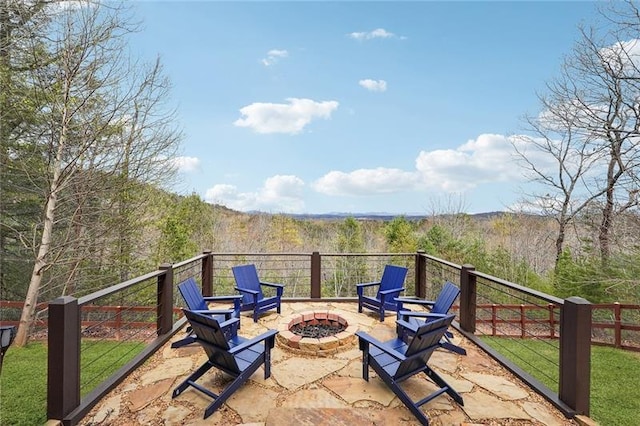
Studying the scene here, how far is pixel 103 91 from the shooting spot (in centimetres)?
695

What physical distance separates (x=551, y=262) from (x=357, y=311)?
43.7ft

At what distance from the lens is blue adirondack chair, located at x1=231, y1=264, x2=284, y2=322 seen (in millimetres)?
4719

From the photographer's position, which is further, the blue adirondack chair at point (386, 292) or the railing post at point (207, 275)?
the railing post at point (207, 275)

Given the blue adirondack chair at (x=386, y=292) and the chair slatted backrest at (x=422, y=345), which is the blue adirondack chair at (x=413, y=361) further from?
the blue adirondack chair at (x=386, y=292)

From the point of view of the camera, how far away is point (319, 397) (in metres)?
2.75

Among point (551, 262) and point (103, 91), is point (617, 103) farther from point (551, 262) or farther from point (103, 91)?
point (103, 91)

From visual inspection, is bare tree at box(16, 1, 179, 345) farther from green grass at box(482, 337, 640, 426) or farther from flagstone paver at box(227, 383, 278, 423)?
green grass at box(482, 337, 640, 426)

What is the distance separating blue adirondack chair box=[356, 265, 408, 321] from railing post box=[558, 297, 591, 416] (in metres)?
2.30

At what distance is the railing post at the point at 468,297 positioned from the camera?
4.30 metres

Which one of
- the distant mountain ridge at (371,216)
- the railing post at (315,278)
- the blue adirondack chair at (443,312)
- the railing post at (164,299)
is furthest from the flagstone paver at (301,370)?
the distant mountain ridge at (371,216)

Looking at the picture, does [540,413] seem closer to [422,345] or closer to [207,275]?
[422,345]

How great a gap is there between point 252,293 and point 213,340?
6.67ft

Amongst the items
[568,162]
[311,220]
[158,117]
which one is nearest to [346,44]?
[158,117]

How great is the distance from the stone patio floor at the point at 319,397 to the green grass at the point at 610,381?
572mm
